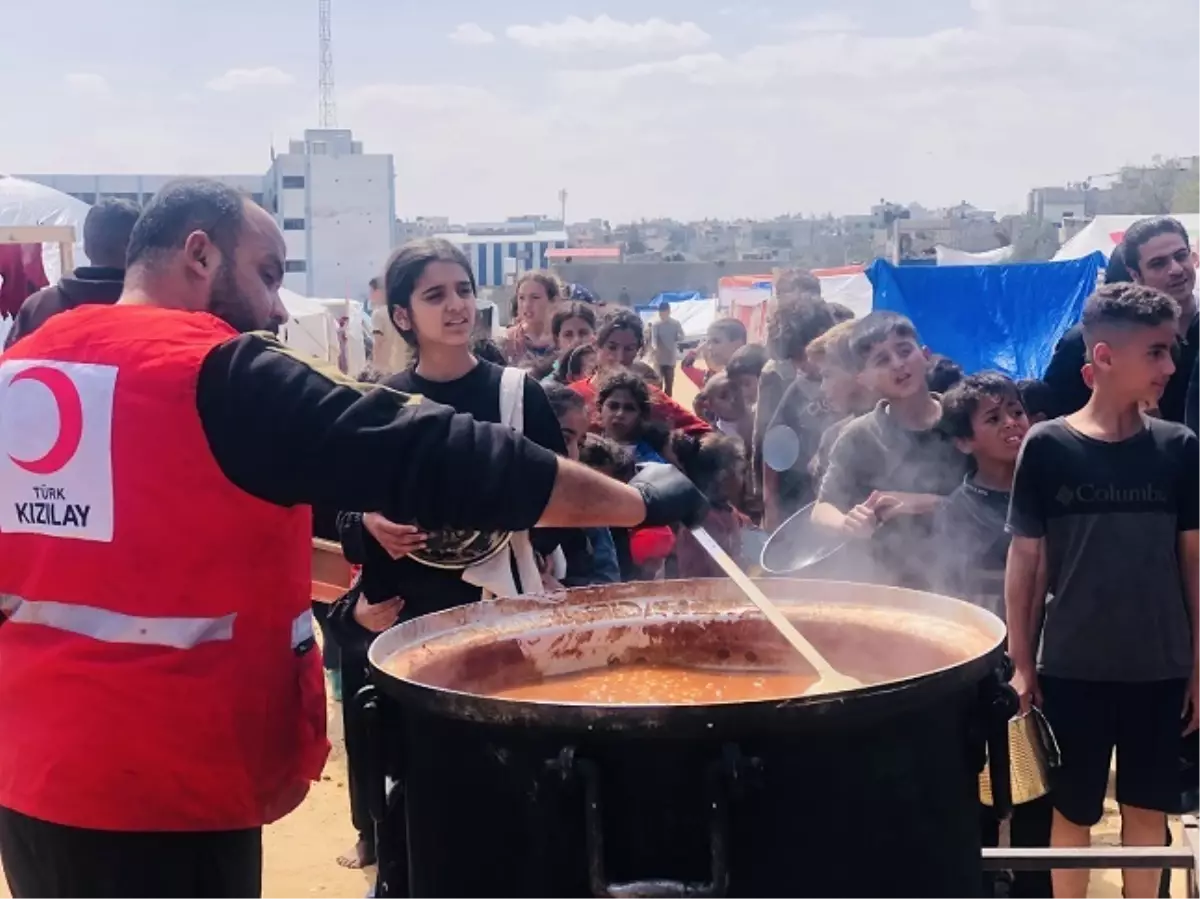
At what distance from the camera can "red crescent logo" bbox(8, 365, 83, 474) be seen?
209cm

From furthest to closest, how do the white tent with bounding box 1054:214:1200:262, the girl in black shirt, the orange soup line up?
the white tent with bounding box 1054:214:1200:262
the girl in black shirt
the orange soup

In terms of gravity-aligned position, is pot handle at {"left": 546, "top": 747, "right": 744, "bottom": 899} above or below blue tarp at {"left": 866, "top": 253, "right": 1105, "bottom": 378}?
below

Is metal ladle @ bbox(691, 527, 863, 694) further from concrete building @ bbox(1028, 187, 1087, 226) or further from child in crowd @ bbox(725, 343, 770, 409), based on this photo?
concrete building @ bbox(1028, 187, 1087, 226)

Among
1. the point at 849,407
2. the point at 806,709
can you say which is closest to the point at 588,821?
the point at 806,709

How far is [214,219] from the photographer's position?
91.0 inches

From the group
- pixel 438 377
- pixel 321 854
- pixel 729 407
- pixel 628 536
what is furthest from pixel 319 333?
pixel 438 377

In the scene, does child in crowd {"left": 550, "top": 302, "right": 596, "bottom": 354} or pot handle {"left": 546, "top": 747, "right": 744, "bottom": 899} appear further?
child in crowd {"left": 550, "top": 302, "right": 596, "bottom": 354}

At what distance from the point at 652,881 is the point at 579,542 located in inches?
81.7

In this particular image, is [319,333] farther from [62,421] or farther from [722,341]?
[62,421]

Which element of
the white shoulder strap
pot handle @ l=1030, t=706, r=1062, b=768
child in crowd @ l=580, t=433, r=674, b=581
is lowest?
pot handle @ l=1030, t=706, r=1062, b=768

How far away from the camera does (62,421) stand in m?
2.10

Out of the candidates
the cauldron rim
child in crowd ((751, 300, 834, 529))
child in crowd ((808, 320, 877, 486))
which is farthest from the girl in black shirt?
child in crowd ((751, 300, 834, 529))

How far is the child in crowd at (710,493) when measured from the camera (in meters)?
5.04

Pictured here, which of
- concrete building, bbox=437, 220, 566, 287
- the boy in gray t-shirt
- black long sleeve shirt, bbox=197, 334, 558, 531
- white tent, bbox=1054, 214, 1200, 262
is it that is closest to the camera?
black long sleeve shirt, bbox=197, 334, 558, 531
